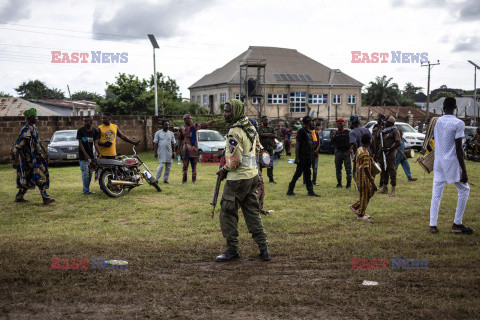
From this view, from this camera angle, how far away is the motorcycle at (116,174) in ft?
32.8

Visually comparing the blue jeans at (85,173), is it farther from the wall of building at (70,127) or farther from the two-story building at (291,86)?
the two-story building at (291,86)

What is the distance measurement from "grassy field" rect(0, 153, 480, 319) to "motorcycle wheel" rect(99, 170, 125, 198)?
0.41 meters

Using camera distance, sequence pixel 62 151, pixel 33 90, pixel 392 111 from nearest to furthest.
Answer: pixel 62 151 → pixel 392 111 → pixel 33 90

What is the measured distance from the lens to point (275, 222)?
753 centimetres

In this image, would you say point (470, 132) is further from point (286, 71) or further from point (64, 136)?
point (286, 71)

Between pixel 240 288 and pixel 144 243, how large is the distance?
7.52 ft

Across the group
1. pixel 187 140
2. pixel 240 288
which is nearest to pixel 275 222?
pixel 240 288

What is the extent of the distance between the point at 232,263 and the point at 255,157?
4.61 feet

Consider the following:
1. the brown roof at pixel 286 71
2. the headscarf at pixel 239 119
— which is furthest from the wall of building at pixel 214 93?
the headscarf at pixel 239 119

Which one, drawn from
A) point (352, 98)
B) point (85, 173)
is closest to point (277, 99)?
point (352, 98)

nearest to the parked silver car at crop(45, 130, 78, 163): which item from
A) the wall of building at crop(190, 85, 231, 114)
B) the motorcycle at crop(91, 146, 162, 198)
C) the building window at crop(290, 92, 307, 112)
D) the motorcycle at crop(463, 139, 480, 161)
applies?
the motorcycle at crop(91, 146, 162, 198)

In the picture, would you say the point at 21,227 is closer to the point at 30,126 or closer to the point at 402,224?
the point at 30,126

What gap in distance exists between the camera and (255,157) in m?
5.63

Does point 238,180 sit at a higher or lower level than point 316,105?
lower
